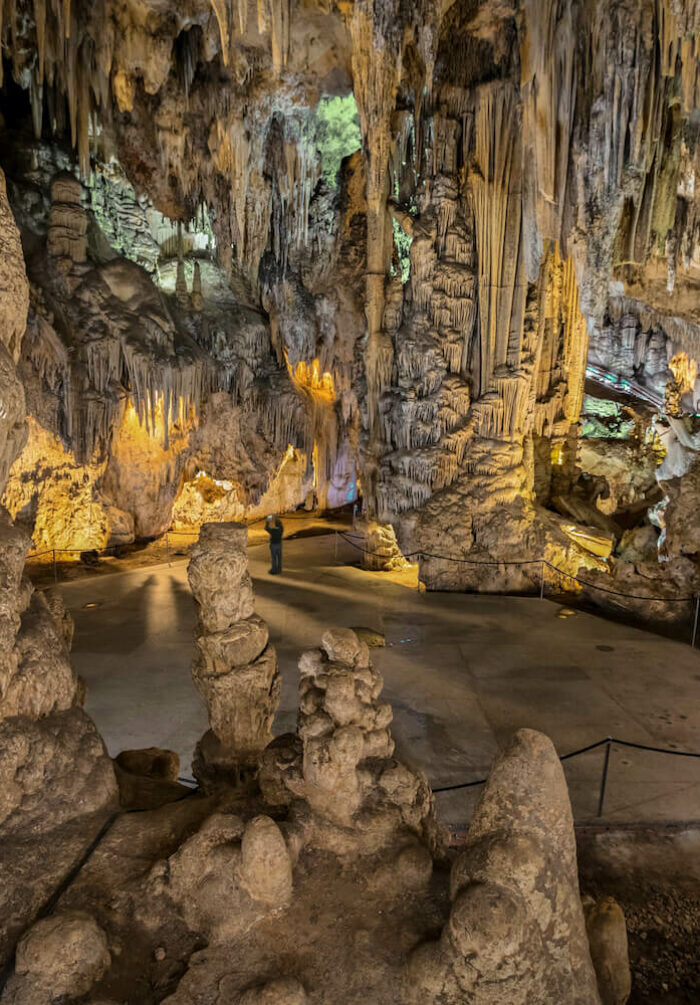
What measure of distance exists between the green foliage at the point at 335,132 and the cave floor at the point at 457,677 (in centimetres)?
887

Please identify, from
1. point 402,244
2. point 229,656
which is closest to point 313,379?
point 402,244

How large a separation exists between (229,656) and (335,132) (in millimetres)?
12196

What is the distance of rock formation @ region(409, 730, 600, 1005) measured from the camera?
2.09 meters

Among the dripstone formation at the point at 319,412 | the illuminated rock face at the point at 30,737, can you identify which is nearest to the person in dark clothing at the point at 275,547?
the dripstone formation at the point at 319,412

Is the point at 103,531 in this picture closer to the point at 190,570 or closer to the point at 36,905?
the point at 190,570

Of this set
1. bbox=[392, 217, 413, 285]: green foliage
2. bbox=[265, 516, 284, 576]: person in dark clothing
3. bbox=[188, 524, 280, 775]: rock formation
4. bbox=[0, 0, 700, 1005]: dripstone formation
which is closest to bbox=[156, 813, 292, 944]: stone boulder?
bbox=[0, 0, 700, 1005]: dripstone formation

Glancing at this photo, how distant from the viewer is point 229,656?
3619 millimetres

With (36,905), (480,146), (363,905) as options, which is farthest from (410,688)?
(480,146)

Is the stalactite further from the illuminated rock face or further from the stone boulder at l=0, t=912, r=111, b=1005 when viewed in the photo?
the stone boulder at l=0, t=912, r=111, b=1005

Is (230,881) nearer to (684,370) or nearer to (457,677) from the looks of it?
(457,677)

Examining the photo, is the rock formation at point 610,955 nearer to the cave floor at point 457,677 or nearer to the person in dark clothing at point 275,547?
the cave floor at point 457,677

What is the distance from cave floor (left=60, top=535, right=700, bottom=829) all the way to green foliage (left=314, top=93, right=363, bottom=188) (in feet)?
29.1

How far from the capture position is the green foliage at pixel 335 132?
39.4ft

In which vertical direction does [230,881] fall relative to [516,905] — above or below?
below
